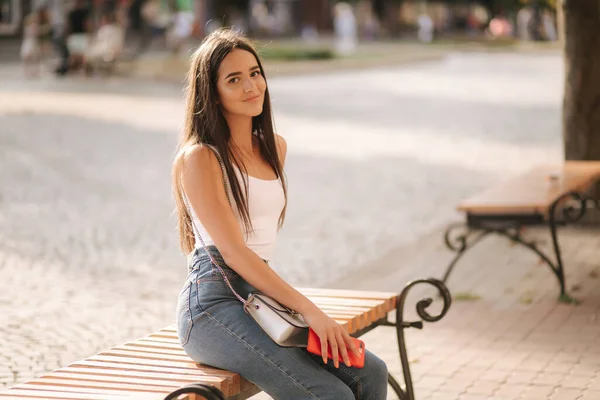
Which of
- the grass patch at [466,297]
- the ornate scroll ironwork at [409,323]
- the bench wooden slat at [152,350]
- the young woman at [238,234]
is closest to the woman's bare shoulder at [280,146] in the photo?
the young woman at [238,234]

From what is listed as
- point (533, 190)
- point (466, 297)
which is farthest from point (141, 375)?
point (533, 190)

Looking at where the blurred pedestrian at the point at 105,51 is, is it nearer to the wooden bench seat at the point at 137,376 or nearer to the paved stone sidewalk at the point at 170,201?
the paved stone sidewalk at the point at 170,201

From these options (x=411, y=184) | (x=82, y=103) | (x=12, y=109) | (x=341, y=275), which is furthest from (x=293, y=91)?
(x=341, y=275)

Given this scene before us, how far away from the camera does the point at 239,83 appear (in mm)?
4324

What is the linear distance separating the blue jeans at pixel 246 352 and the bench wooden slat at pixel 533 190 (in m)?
3.89

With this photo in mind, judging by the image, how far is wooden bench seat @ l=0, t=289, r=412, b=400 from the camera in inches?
153

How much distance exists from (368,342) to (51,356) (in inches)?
70.7

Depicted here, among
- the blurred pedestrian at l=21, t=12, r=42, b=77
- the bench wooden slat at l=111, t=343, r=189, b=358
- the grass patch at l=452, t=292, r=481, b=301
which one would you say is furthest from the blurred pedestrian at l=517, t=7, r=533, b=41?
the bench wooden slat at l=111, t=343, r=189, b=358

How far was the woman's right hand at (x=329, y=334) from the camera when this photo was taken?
398 cm

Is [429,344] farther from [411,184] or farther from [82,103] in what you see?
[82,103]

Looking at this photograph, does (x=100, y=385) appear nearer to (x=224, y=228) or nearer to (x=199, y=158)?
(x=224, y=228)

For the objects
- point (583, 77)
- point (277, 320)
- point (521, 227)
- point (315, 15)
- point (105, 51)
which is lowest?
point (315, 15)

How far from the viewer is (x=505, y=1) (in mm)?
72938

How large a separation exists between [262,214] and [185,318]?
1.59 ft
